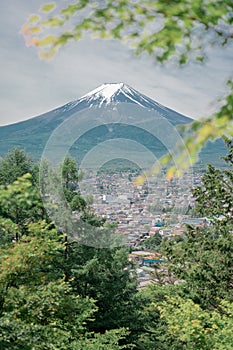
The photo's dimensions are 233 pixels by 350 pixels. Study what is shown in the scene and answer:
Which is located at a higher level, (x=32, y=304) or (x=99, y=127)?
(x=99, y=127)

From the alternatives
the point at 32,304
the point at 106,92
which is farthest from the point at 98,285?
the point at 106,92

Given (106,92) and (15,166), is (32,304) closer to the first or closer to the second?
(15,166)

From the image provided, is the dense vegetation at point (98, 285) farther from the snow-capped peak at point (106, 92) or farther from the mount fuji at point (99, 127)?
the snow-capped peak at point (106, 92)

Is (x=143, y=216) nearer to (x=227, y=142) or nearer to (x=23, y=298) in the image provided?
(x=227, y=142)

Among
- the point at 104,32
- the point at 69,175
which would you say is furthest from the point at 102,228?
the point at 104,32

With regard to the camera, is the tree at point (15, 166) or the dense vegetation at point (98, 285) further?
the tree at point (15, 166)

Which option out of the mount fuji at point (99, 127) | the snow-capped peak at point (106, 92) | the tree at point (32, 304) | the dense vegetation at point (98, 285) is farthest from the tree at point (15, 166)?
the snow-capped peak at point (106, 92)

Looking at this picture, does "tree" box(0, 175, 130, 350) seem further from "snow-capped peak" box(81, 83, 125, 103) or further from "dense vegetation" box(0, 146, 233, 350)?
"snow-capped peak" box(81, 83, 125, 103)
